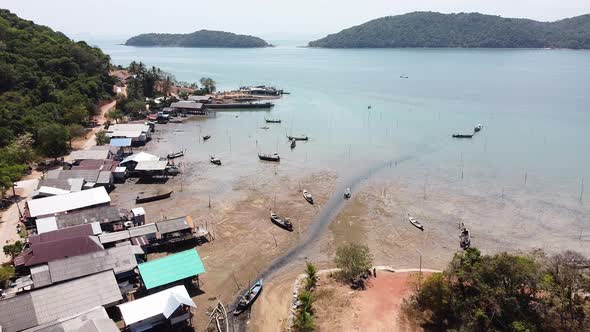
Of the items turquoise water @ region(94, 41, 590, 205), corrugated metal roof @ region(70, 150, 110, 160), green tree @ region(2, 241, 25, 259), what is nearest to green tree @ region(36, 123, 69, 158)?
corrugated metal roof @ region(70, 150, 110, 160)

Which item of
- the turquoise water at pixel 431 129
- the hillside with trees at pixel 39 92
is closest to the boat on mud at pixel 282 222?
the turquoise water at pixel 431 129

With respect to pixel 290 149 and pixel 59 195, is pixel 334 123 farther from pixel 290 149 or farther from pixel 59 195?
pixel 59 195

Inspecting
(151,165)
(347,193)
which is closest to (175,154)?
(151,165)

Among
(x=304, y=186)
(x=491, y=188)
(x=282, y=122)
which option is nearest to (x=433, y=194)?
→ (x=491, y=188)

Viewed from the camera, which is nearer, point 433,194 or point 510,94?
point 433,194

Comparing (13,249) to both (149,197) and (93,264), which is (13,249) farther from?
(149,197)

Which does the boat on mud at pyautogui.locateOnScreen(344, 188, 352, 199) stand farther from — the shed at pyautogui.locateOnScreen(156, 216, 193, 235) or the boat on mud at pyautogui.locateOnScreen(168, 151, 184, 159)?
the boat on mud at pyautogui.locateOnScreen(168, 151, 184, 159)
